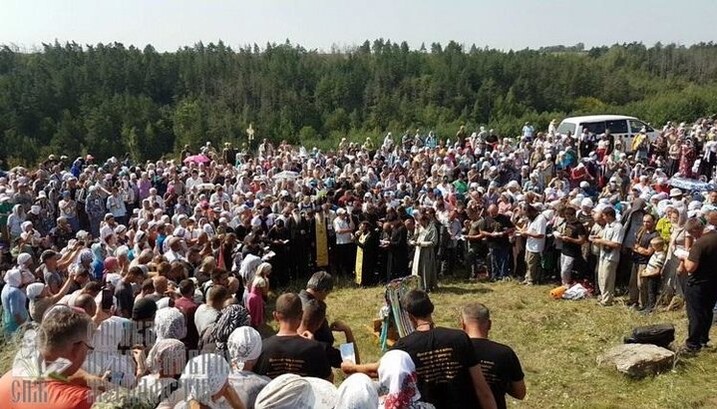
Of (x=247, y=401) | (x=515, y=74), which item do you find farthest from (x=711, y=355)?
(x=515, y=74)

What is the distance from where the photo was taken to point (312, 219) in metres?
11.3

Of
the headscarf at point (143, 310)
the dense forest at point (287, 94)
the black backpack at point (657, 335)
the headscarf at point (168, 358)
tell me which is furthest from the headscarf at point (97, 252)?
the dense forest at point (287, 94)

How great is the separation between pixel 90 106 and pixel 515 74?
32.1m

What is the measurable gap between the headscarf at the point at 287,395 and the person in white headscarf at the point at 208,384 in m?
0.26

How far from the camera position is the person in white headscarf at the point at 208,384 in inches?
136

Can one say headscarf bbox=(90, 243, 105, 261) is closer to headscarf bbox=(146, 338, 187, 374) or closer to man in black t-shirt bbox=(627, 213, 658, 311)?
headscarf bbox=(146, 338, 187, 374)

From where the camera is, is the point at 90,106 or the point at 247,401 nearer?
the point at 247,401

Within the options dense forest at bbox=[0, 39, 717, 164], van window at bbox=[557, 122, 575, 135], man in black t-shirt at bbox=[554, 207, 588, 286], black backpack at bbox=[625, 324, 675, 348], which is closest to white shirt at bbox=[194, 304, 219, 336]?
black backpack at bbox=[625, 324, 675, 348]

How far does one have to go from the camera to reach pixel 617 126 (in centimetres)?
2178

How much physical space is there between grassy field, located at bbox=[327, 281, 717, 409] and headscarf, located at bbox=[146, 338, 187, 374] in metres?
3.74

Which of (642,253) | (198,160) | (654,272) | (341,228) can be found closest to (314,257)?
(341,228)

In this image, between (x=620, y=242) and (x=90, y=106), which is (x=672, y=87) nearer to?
(x=90, y=106)

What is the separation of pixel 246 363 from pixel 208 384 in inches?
19.8

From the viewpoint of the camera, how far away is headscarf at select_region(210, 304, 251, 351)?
15.9ft
